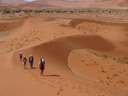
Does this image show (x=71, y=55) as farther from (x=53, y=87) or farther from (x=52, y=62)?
(x=53, y=87)

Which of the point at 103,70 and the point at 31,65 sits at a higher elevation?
the point at 31,65

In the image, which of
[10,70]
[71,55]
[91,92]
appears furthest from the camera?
[71,55]

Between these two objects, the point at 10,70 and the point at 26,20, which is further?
the point at 26,20

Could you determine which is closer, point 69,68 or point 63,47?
point 69,68

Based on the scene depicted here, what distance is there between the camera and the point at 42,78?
1039cm

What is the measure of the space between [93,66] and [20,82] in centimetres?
717

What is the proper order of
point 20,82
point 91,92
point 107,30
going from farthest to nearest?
1. point 107,30
2. point 20,82
3. point 91,92

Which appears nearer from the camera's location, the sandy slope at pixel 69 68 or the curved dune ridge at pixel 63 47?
the sandy slope at pixel 69 68

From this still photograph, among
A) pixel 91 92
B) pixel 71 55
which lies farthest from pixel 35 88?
pixel 71 55

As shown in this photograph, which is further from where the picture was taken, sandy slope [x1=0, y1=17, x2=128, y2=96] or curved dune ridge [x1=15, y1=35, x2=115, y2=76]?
curved dune ridge [x1=15, y1=35, x2=115, y2=76]

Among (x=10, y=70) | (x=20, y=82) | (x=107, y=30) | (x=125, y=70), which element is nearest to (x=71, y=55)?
(x=125, y=70)

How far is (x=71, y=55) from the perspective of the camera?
55.7 feet

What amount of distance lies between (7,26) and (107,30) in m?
18.9

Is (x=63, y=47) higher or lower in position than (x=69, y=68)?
higher
